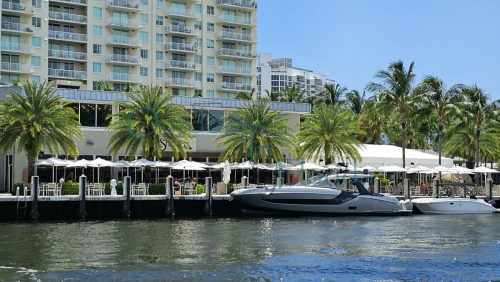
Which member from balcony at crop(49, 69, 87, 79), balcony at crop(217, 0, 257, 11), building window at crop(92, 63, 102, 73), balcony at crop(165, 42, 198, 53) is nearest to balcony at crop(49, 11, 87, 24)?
building window at crop(92, 63, 102, 73)

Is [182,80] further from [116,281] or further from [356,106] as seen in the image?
[116,281]

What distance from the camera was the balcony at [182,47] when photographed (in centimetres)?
9819

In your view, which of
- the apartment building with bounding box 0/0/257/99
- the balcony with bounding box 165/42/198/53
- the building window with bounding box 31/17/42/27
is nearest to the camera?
the apartment building with bounding box 0/0/257/99

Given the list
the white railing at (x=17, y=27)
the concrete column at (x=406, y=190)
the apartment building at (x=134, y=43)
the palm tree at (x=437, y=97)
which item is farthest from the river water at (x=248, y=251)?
the white railing at (x=17, y=27)

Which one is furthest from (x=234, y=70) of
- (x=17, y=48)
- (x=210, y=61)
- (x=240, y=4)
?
(x=17, y=48)

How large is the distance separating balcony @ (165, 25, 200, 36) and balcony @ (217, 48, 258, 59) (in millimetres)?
4549

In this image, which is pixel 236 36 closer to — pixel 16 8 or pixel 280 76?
pixel 16 8

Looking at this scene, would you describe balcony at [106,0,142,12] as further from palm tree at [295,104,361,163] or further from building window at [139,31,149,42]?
palm tree at [295,104,361,163]

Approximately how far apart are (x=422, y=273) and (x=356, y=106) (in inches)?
2674

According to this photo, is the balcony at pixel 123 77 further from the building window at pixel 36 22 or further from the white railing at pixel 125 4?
the building window at pixel 36 22

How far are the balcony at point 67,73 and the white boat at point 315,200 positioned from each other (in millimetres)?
49199

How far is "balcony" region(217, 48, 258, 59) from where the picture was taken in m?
102

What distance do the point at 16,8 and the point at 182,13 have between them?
882 inches

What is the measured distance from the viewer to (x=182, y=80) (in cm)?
9881
